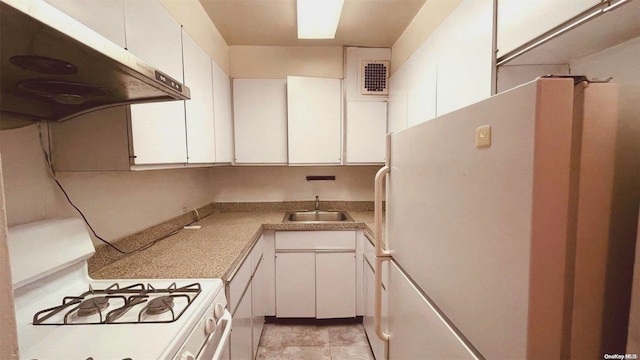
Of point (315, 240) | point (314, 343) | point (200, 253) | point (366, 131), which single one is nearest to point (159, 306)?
point (200, 253)

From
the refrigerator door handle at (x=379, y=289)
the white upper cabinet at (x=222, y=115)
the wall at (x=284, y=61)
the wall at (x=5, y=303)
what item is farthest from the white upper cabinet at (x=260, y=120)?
the wall at (x=5, y=303)

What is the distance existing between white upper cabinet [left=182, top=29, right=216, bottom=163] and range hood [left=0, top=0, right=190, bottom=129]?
0.55 meters

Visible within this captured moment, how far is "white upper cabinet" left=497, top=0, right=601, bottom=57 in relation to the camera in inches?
27.9

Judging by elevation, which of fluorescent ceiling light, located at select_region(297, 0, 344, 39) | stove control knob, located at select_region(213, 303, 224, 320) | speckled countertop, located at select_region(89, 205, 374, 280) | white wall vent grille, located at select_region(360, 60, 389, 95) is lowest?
stove control knob, located at select_region(213, 303, 224, 320)

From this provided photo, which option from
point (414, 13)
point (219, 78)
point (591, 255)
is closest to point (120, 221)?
point (219, 78)

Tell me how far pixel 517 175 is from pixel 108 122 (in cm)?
134

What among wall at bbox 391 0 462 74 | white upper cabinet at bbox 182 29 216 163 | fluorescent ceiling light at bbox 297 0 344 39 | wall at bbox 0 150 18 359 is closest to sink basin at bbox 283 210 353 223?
white upper cabinet at bbox 182 29 216 163

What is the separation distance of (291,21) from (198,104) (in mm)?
1054

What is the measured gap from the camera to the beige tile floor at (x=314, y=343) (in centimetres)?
193

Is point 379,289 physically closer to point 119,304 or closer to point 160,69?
point 119,304

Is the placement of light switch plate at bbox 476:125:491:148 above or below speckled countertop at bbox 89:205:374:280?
above

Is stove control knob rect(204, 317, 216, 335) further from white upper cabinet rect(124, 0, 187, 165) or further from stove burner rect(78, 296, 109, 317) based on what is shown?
white upper cabinet rect(124, 0, 187, 165)

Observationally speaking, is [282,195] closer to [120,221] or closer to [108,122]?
[120,221]

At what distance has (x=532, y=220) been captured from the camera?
44 centimetres
